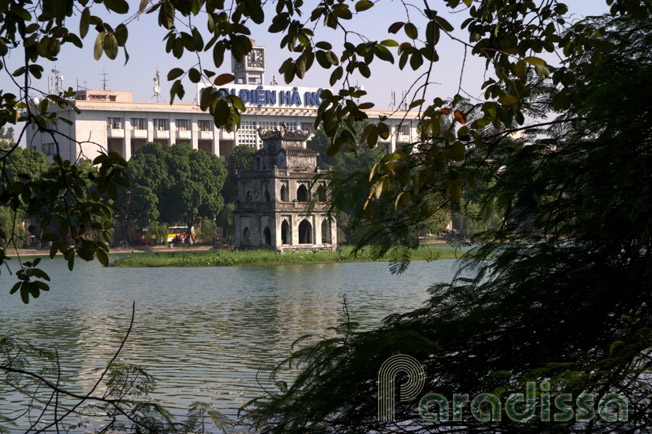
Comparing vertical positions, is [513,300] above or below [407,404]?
above

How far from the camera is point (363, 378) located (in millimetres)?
4777

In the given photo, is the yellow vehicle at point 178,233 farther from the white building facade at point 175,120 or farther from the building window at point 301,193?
the building window at point 301,193

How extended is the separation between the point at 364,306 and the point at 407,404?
17749 millimetres

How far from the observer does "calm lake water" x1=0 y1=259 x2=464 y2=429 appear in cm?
1257

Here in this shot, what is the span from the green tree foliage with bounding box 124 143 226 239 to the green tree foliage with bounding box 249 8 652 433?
52490mm

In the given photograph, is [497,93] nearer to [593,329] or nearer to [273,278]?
[593,329]

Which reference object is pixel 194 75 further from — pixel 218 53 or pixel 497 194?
pixel 497 194

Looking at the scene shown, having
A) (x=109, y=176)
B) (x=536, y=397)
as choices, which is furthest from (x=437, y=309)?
(x=109, y=176)

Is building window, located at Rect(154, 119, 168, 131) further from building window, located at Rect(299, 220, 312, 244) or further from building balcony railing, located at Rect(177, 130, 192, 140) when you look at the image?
building window, located at Rect(299, 220, 312, 244)

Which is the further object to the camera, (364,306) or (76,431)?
(364,306)

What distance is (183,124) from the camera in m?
74.9

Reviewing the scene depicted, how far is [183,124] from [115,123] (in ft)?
19.9

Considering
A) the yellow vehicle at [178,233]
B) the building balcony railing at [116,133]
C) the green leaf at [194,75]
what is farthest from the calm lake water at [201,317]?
the building balcony railing at [116,133]

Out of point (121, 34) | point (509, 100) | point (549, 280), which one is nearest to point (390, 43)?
point (509, 100)
